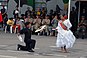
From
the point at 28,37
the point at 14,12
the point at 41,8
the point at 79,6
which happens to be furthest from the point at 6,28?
the point at 28,37

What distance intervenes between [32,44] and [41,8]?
1145 centimetres

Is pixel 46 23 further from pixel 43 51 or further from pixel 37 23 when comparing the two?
pixel 43 51

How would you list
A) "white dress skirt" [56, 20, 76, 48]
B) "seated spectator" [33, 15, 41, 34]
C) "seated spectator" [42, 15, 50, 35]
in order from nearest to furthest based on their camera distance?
"white dress skirt" [56, 20, 76, 48]
"seated spectator" [42, 15, 50, 35]
"seated spectator" [33, 15, 41, 34]

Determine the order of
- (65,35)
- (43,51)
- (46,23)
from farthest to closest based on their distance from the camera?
(46,23) < (43,51) < (65,35)

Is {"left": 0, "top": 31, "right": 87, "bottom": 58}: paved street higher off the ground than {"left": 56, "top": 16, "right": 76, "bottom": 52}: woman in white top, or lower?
lower

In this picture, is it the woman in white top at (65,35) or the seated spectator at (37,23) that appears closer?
the woman in white top at (65,35)

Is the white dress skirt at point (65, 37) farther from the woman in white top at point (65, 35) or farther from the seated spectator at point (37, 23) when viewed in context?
the seated spectator at point (37, 23)

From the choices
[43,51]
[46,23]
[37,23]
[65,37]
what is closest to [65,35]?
[65,37]

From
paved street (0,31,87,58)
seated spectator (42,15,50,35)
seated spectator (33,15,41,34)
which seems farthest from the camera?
seated spectator (33,15,41,34)

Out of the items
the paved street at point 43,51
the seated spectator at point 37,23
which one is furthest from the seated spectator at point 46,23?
the paved street at point 43,51

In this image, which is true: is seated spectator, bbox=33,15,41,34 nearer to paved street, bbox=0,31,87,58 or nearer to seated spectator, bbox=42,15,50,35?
seated spectator, bbox=42,15,50,35

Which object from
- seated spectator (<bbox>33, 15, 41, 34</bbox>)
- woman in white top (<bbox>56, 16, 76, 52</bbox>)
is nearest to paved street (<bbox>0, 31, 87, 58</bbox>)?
woman in white top (<bbox>56, 16, 76, 52</bbox>)

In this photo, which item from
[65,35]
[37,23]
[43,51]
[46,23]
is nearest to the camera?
[65,35]

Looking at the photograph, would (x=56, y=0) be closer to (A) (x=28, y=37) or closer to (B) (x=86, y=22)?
(B) (x=86, y=22)
